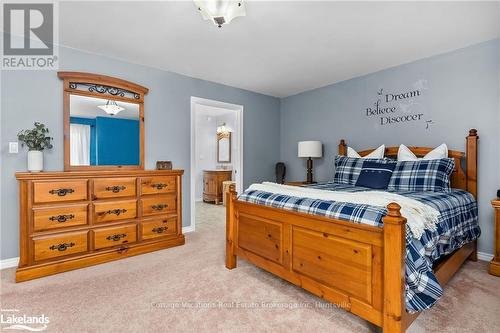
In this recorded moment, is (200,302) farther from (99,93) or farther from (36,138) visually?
(99,93)

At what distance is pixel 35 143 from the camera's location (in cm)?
257

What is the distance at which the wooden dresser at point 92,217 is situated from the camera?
2357 millimetres

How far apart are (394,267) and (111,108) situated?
338 centimetres

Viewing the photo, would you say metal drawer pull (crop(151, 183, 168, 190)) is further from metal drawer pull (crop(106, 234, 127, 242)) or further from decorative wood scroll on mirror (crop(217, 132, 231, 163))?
decorative wood scroll on mirror (crop(217, 132, 231, 163))

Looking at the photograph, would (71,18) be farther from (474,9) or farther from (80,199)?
(474,9)

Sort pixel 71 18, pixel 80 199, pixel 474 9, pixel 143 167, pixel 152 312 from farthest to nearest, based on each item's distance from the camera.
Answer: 1. pixel 143 167
2. pixel 80 199
3. pixel 71 18
4. pixel 474 9
5. pixel 152 312

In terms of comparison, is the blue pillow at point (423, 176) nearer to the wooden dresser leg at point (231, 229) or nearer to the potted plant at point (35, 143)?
the wooden dresser leg at point (231, 229)

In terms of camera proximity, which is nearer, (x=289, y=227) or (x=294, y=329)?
(x=294, y=329)

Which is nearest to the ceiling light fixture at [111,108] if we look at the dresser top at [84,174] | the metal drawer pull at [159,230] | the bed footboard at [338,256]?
the dresser top at [84,174]

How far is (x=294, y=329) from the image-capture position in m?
1.62

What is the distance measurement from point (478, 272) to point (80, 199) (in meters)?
4.03

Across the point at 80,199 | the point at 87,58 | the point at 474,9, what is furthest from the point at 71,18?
A: the point at 474,9

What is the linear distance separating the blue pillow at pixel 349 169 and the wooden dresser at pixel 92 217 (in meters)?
2.14

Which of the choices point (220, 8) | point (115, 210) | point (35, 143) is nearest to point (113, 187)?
point (115, 210)
